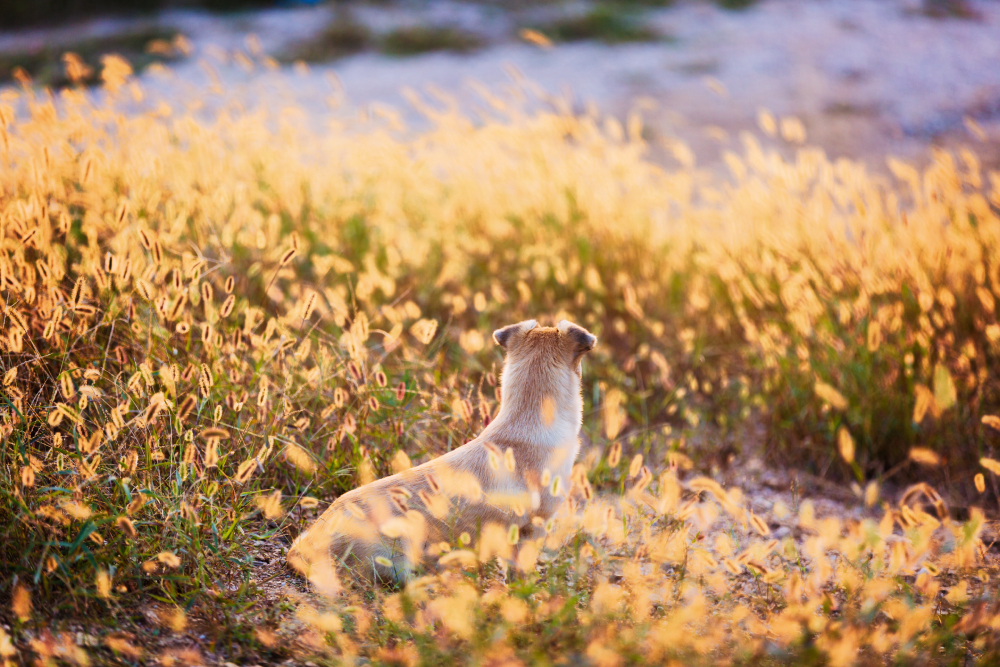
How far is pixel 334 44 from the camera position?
48.9ft

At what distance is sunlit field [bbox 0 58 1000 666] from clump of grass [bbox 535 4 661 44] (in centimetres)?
1065

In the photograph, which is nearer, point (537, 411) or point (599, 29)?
point (537, 411)

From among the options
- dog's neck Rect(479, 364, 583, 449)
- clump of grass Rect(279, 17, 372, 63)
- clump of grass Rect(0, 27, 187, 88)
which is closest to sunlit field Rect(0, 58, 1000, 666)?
dog's neck Rect(479, 364, 583, 449)

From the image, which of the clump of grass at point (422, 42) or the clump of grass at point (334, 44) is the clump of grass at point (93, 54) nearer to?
the clump of grass at point (334, 44)

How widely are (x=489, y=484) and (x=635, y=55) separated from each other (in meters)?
14.5

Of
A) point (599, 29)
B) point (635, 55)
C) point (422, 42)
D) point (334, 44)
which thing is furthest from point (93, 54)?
point (635, 55)

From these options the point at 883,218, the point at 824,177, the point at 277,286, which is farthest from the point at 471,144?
the point at 883,218

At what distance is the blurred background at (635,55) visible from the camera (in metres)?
11.0

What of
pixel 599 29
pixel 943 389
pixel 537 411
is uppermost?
pixel 599 29

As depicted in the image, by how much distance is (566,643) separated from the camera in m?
1.76

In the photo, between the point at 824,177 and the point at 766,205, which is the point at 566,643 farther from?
the point at 766,205

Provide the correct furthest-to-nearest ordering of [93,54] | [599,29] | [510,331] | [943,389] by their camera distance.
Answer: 1. [599,29]
2. [93,54]
3. [943,389]
4. [510,331]

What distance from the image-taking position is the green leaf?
2828 mm

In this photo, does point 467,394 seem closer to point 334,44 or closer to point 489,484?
point 489,484
